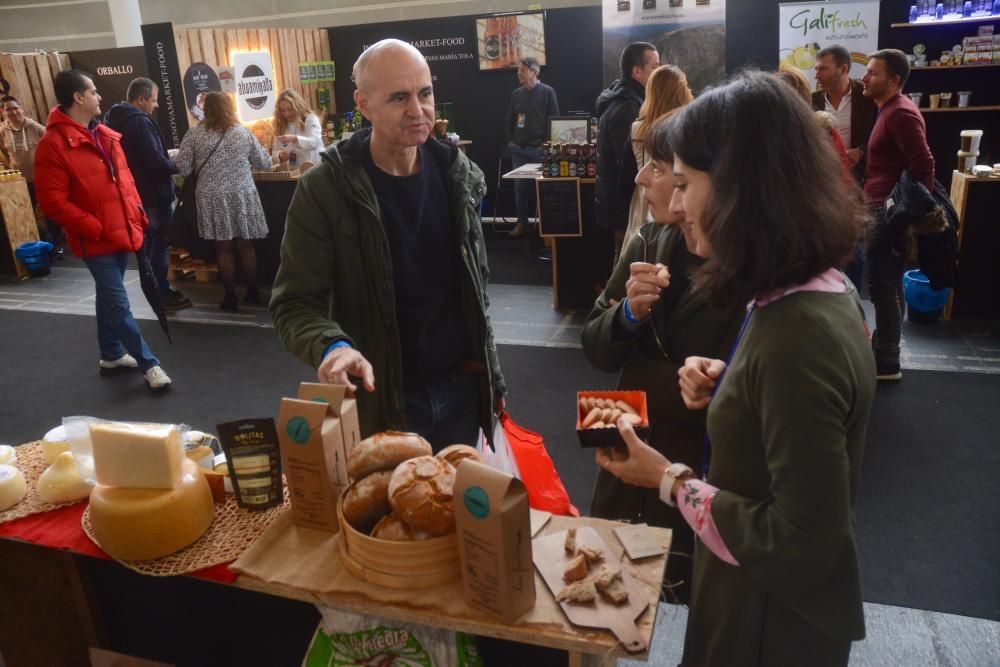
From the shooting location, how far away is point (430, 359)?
2.33 metres

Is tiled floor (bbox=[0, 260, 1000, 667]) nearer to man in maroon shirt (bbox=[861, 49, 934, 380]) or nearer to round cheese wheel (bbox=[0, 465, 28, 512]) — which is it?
man in maroon shirt (bbox=[861, 49, 934, 380])

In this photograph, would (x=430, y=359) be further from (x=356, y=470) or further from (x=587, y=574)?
(x=587, y=574)

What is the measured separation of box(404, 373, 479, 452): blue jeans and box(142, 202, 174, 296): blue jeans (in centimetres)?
457

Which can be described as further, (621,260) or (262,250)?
(262,250)

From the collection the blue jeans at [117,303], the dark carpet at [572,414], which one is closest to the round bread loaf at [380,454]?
the dark carpet at [572,414]

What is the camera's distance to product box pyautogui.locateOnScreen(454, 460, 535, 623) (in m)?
1.33

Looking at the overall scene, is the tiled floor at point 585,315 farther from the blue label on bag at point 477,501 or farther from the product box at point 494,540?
the blue label on bag at point 477,501

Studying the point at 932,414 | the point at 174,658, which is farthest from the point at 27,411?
the point at 932,414

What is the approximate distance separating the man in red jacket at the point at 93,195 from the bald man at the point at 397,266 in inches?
117

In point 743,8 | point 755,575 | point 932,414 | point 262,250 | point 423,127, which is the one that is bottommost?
point 932,414

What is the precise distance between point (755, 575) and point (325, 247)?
141 centimetres

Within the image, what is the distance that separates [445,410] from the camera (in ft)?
7.85

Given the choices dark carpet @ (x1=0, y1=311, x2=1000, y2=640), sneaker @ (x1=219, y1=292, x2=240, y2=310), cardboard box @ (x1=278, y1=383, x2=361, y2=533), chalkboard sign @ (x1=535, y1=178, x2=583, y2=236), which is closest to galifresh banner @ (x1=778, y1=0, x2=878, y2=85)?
chalkboard sign @ (x1=535, y1=178, x2=583, y2=236)

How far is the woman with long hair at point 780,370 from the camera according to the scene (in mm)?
1164
